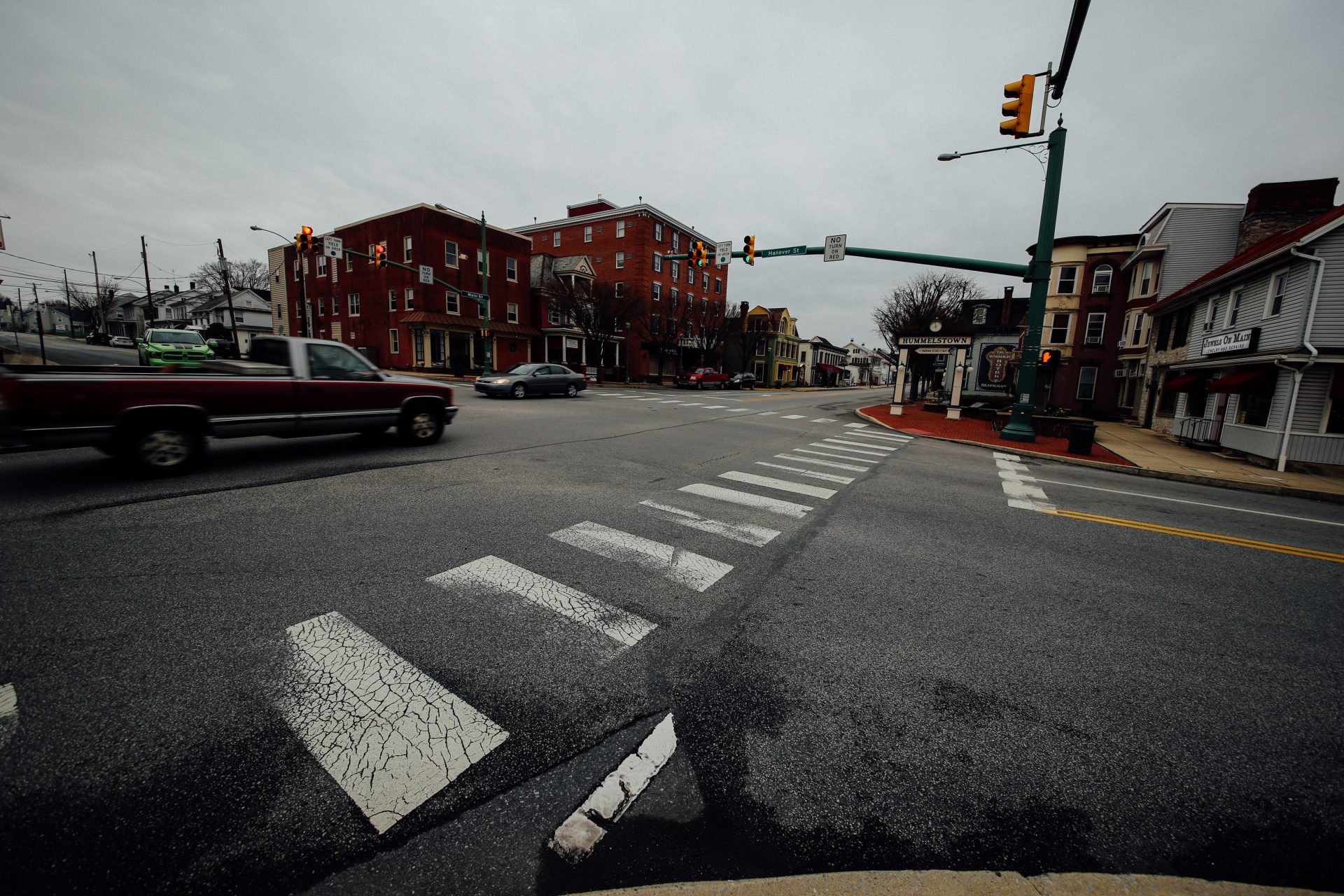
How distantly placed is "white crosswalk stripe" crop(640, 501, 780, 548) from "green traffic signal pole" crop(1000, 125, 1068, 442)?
40.3 ft

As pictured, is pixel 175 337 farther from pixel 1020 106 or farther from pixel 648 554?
pixel 1020 106

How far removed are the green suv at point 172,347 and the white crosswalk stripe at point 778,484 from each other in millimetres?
22491

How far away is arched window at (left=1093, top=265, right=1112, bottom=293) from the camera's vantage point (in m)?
29.1

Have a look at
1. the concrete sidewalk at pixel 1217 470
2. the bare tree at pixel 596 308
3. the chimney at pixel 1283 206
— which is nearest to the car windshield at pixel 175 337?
the bare tree at pixel 596 308

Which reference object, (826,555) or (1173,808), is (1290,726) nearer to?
(1173,808)

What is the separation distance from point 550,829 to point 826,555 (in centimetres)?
370

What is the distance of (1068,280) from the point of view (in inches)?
1188

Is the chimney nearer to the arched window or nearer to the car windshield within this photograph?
the arched window

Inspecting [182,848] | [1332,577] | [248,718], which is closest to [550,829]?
[182,848]

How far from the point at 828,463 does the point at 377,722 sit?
30.0ft

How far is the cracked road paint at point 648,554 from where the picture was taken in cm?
436

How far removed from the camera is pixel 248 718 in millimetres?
2430

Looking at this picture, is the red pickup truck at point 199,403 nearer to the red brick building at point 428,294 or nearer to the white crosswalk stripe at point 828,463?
the white crosswalk stripe at point 828,463

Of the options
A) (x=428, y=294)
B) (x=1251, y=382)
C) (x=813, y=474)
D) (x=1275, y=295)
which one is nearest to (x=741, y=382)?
(x=428, y=294)
